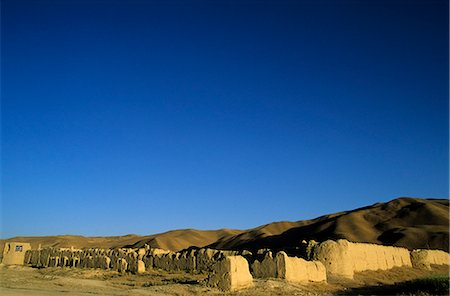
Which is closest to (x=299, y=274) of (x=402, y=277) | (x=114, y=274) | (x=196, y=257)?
(x=402, y=277)

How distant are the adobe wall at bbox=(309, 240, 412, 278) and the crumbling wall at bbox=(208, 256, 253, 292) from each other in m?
5.55

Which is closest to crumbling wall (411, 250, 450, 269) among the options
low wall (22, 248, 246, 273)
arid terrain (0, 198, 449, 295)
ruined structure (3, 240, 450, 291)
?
ruined structure (3, 240, 450, 291)

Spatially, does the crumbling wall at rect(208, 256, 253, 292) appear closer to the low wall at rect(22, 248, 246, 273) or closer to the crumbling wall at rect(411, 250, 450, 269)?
the low wall at rect(22, 248, 246, 273)

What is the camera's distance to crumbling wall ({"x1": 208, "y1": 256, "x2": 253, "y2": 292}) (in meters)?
14.1

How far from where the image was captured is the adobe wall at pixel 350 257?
1883 cm

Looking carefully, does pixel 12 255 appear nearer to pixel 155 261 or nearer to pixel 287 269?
pixel 155 261

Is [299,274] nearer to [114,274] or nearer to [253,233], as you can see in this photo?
[114,274]

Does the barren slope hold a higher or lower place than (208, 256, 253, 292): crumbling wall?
higher

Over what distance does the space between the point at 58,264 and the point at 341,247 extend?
24.2 m

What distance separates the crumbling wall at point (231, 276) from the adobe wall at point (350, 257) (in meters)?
5.55

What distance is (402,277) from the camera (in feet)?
70.2

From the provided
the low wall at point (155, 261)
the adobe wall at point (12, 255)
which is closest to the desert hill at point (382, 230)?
the low wall at point (155, 261)

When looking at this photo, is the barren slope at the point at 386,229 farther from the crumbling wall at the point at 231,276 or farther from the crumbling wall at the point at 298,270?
the crumbling wall at the point at 231,276

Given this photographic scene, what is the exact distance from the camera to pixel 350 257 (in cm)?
1967
